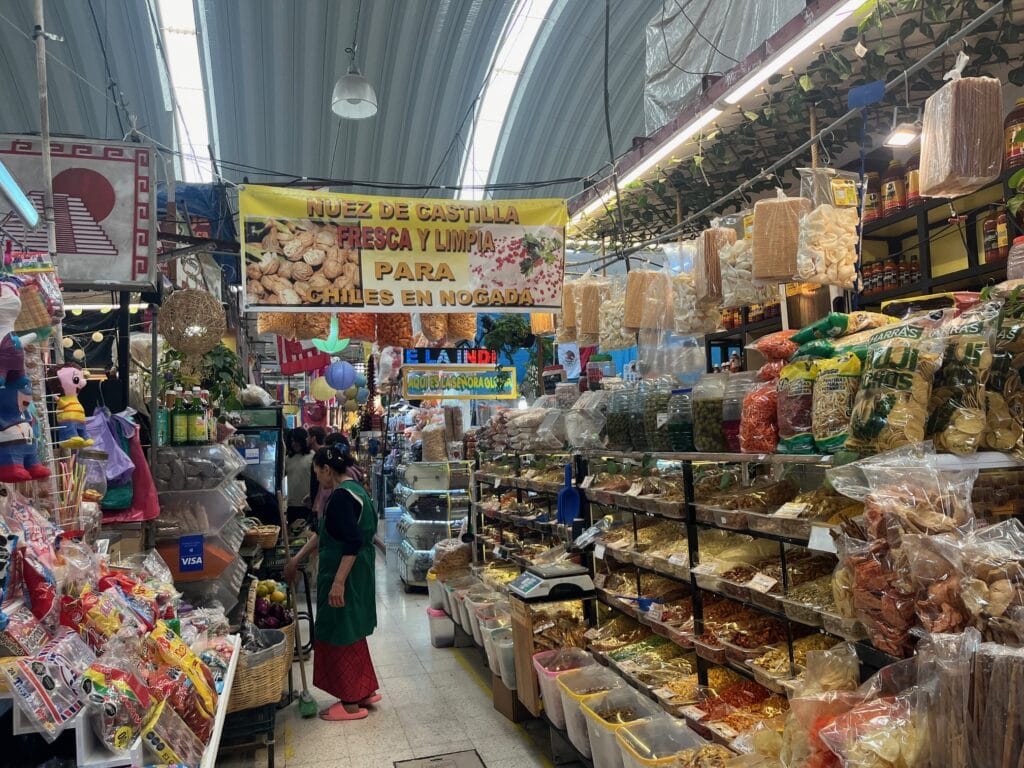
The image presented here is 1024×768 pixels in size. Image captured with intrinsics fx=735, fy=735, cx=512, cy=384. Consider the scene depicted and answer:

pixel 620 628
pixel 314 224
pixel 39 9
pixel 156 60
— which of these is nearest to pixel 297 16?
pixel 156 60

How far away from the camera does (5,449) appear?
1630 mm

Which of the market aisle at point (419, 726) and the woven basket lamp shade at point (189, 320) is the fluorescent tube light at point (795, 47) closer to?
the woven basket lamp shade at point (189, 320)

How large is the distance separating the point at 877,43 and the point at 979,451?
2250 mm

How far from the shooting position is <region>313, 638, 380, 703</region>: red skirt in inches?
188

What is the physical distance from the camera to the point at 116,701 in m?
1.67

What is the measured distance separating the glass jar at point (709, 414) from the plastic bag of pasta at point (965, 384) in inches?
39.7

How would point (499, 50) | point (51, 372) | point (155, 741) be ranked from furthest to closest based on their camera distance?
1. point (499, 50)
2. point (51, 372)
3. point (155, 741)

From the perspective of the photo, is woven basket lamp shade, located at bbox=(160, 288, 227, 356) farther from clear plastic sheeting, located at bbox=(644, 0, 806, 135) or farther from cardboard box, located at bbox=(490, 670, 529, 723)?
clear plastic sheeting, located at bbox=(644, 0, 806, 135)

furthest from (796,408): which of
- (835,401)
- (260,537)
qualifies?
(260,537)

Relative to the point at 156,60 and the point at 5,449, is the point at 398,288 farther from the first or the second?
the point at 156,60

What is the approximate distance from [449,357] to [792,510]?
687 centimetres

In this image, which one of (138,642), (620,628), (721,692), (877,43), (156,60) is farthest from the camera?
(156,60)

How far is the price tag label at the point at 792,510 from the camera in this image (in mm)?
2566

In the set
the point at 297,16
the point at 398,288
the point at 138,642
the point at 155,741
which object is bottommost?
the point at 155,741
